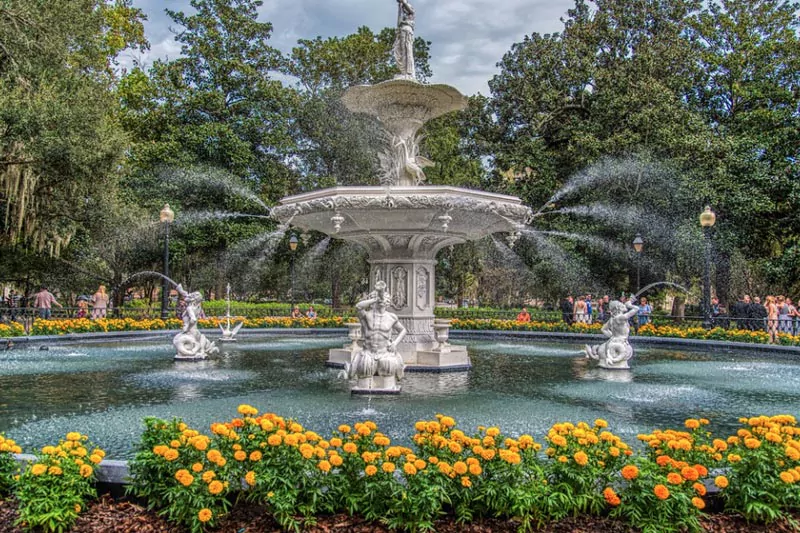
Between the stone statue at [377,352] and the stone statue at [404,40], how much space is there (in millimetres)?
5708

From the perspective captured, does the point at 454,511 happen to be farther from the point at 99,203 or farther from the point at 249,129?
the point at 249,129

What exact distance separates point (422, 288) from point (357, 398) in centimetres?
470

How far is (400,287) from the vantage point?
12914mm

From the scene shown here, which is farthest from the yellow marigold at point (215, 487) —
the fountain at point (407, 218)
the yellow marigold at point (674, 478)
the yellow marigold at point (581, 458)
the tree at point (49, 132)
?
the tree at point (49, 132)

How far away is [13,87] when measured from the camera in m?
20.0

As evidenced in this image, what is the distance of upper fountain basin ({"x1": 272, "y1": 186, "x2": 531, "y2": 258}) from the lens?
1084cm

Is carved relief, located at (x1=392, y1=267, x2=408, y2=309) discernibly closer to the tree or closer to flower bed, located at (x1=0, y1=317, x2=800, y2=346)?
flower bed, located at (x1=0, y1=317, x2=800, y2=346)

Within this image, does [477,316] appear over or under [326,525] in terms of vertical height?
over

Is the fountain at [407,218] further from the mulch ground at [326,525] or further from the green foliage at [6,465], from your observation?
the mulch ground at [326,525]

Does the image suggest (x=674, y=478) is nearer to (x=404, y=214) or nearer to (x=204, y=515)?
(x=204, y=515)

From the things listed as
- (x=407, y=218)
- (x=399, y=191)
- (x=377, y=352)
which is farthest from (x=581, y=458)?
(x=407, y=218)

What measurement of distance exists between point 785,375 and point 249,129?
79.7 feet

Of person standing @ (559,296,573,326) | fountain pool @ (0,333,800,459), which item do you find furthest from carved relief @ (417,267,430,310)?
person standing @ (559,296,573,326)

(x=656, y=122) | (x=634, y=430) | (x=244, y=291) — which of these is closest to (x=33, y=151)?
(x=634, y=430)
